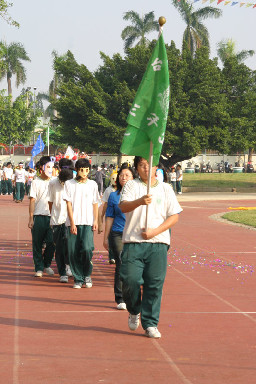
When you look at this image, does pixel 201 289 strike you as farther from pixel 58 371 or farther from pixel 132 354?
pixel 58 371

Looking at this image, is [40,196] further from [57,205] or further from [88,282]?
[88,282]

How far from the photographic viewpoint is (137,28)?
215 feet

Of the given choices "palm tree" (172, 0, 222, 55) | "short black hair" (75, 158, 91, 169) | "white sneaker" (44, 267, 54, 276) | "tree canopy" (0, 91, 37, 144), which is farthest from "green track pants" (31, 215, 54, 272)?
"tree canopy" (0, 91, 37, 144)

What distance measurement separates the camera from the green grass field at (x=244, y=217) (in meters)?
20.4

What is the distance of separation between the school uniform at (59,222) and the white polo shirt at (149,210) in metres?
3.41

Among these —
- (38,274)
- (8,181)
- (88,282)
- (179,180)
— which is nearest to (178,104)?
(179,180)

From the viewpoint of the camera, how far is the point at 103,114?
48438mm

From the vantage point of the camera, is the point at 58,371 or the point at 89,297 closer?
the point at 58,371

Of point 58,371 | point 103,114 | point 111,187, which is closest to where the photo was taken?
point 58,371

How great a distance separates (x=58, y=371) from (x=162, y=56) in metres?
2.80

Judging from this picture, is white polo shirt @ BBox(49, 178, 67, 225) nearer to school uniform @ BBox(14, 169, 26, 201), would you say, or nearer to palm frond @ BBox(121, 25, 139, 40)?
school uniform @ BBox(14, 169, 26, 201)

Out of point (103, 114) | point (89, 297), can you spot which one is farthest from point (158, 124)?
point (103, 114)

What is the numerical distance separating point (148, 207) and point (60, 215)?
3.85m

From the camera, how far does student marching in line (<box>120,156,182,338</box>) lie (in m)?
6.60
